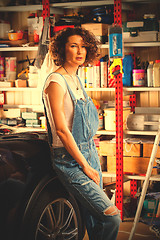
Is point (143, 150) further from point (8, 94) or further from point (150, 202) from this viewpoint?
point (8, 94)

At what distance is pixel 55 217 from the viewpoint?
2211 mm

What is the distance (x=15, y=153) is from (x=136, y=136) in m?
2.55

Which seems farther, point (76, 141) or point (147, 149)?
point (147, 149)

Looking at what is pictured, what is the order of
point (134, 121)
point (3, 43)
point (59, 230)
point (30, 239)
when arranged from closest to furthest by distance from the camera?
point (30, 239) → point (59, 230) → point (134, 121) → point (3, 43)

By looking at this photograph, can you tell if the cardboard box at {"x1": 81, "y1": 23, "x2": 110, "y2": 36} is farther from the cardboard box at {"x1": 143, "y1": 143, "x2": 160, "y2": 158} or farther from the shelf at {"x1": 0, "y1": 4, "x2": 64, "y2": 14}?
the cardboard box at {"x1": 143, "y1": 143, "x2": 160, "y2": 158}

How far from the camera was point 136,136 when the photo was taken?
14.0 ft

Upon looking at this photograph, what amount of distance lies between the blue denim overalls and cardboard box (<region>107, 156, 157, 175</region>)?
5.89ft

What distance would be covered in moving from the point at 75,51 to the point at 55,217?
1.03m

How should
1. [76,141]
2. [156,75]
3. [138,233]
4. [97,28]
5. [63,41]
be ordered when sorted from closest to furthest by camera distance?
[76,141], [63,41], [138,233], [156,75], [97,28]

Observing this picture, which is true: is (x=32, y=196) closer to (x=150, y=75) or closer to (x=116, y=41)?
(x=116, y=41)

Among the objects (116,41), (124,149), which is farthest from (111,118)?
(116,41)

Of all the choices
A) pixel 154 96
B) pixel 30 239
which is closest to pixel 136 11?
pixel 154 96

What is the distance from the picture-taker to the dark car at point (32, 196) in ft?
5.89

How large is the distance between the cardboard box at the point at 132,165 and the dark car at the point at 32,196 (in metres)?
1.62
